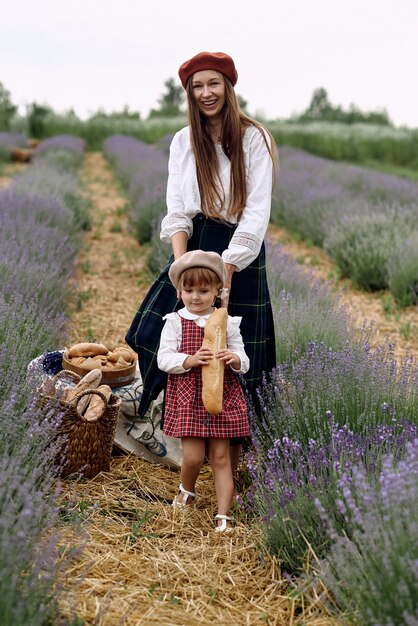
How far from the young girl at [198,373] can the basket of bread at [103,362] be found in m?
0.57

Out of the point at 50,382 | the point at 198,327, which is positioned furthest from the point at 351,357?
the point at 50,382

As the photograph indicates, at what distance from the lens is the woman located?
2729 millimetres

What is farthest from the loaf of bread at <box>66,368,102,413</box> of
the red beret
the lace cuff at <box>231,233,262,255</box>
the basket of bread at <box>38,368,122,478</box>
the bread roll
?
the red beret

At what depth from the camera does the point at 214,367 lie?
2465 mm

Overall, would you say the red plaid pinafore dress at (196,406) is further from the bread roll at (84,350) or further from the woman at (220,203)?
the bread roll at (84,350)

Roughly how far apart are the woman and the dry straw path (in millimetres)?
373

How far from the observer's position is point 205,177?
2.77m

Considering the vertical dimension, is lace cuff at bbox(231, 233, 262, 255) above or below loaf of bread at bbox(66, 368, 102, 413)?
above

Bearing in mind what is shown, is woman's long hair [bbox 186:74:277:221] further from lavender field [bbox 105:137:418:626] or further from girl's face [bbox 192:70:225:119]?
lavender field [bbox 105:137:418:626]

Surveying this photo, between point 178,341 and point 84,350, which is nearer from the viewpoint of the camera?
point 178,341

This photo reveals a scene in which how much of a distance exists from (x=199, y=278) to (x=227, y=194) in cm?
45

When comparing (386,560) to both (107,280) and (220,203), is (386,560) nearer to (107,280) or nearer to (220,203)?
(220,203)

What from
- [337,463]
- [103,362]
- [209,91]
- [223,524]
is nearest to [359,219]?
[103,362]

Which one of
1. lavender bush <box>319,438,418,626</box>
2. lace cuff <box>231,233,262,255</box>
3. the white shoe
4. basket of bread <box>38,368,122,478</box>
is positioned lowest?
the white shoe
